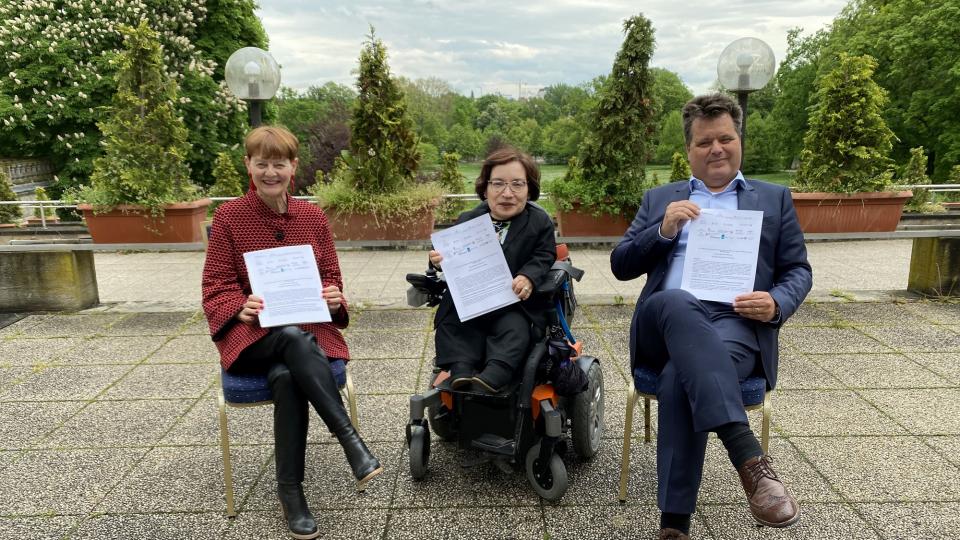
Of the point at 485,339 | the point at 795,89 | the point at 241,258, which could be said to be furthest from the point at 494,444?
the point at 795,89

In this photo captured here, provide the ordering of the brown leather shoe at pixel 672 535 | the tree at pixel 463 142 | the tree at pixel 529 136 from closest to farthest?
the brown leather shoe at pixel 672 535 → the tree at pixel 463 142 → the tree at pixel 529 136

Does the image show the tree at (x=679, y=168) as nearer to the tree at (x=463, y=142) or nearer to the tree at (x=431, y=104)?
the tree at (x=431, y=104)

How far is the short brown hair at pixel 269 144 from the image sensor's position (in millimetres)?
2531

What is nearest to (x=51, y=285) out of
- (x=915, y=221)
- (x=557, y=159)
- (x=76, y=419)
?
(x=76, y=419)

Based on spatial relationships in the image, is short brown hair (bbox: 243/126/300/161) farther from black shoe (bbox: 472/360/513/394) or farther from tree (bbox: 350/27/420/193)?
tree (bbox: 350/27/420/193)

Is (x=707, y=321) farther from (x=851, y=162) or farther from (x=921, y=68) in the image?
(x=921, y=68)

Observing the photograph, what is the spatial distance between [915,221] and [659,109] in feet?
19.2

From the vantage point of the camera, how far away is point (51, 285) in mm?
5434

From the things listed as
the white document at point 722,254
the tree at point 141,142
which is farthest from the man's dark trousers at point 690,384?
the tree at point 141,142

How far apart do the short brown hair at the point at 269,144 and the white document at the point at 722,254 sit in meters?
1.73

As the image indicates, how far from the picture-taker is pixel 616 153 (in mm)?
7141

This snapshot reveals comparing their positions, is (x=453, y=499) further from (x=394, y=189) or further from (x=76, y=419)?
(x=394, y=189)

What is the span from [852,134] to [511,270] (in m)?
5.32

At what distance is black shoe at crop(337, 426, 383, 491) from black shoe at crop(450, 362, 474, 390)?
0.43 m
